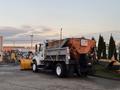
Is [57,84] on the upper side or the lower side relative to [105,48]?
lower

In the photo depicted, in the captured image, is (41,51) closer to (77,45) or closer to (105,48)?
(77,45)

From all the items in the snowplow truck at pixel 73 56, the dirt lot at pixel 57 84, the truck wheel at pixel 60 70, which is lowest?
the dirt lot at pixel 57 84

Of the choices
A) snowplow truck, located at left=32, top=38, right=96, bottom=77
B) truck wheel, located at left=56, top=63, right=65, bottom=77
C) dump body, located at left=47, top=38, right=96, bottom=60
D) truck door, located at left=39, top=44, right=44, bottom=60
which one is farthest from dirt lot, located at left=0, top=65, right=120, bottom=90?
truck door, located at left=39, top=44, right=44, bottom=60

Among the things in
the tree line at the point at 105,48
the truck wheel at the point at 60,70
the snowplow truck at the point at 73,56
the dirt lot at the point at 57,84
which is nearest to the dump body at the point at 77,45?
the snowplow truck at the point at 73,56

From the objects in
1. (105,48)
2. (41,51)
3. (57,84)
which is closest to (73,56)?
(41,51)

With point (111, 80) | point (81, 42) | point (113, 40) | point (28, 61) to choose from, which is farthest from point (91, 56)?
point (113, 40)

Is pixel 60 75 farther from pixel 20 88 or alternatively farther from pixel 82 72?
pixel 20 88

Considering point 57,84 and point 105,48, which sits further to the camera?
point 105,48

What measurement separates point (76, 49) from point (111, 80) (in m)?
4.14

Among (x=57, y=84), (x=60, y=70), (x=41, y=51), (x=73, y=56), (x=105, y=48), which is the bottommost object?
(x=57, y=84)

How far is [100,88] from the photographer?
57.9 ft

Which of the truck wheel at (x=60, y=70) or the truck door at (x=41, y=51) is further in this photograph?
the truck door at (x=41, y=51)

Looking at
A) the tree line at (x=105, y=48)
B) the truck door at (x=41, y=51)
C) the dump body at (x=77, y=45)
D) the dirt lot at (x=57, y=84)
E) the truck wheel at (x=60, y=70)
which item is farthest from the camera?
the tree line at (x=105, y=48)

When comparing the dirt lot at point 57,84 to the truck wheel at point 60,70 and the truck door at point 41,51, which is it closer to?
the truck wheel at point 60,70
